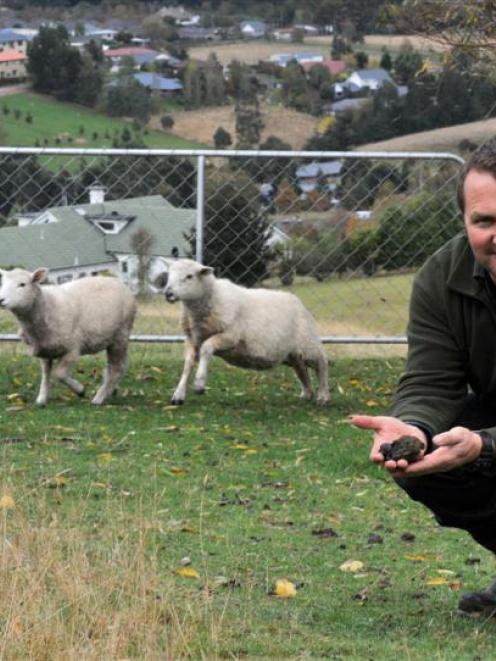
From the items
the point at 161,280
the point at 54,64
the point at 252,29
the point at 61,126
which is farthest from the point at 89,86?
the point at 161,280

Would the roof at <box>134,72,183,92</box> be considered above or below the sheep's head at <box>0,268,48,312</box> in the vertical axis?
below

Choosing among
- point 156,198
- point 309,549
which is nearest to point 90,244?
point 156,198

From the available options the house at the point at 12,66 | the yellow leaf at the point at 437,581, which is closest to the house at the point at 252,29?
the house at the point at 12,66

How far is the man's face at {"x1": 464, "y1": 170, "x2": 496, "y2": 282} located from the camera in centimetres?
477

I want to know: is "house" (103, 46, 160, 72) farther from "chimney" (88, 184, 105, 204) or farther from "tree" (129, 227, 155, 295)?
"tree" (129, 227, 155, 295)

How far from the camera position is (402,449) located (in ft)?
15.6

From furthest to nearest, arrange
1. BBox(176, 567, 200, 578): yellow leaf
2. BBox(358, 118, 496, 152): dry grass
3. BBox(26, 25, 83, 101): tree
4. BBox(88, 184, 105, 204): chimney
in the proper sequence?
BBox(26, 25, 83, 101): tree
BBox(358, 118, 496, 152): dry grass
BBox(88, 184, 105, 204): chimney
BBox(176, 567, 200, 578): yellow leaf

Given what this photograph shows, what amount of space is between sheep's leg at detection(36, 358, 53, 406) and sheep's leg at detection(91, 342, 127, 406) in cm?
42

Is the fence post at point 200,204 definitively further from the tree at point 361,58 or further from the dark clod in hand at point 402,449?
the tree at point 361,58

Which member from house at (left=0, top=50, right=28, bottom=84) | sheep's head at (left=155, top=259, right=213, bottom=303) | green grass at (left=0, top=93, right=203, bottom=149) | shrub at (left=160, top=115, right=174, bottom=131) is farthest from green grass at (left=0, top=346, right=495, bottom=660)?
house at (left=0, top=50, right=28, bottom=84)

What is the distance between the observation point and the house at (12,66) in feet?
190

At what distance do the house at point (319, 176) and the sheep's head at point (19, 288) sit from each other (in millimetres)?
3077

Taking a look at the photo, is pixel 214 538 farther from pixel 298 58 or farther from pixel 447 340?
pixel 298 58

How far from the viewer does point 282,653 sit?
521cm
